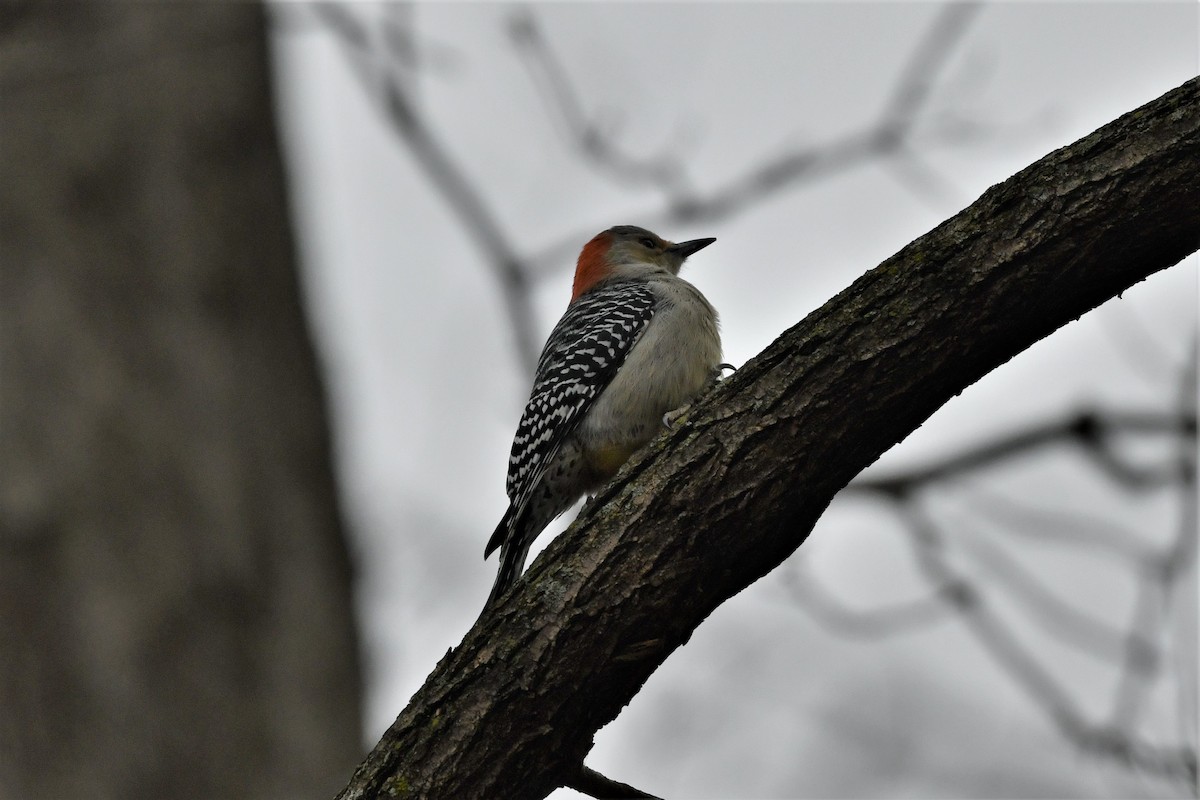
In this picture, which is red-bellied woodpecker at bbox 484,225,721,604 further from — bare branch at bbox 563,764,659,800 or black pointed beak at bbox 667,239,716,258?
bare branch at bbox 563,764,659,800

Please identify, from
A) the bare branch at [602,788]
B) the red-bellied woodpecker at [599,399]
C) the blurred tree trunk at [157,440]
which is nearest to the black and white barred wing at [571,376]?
the red-bellied woodpecker at [599,399]

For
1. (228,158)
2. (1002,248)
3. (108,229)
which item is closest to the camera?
(1002,248)

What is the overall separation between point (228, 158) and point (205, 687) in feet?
7.94

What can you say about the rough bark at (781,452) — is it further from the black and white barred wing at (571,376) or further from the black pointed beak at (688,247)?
the black pointed beak at (688,247)

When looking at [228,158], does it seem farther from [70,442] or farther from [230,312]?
[70,442]

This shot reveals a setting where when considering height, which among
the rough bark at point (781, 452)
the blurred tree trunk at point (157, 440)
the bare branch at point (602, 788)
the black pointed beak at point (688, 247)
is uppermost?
the black pointed beak at point (688, 247)

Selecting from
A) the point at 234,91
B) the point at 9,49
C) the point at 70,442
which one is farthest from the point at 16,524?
the point at 234,91

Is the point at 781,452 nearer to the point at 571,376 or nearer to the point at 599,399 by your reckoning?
the point at 599,399

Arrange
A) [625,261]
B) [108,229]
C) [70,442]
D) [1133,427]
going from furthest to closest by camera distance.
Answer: [625,261], [1133,427], [108,229], [70,442]

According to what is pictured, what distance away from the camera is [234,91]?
19.7 feet

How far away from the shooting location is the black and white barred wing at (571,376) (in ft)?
19.9

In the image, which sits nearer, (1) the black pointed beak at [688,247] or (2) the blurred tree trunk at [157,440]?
(2) the blurred tree trunk at [157,440]

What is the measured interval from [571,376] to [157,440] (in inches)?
80.7

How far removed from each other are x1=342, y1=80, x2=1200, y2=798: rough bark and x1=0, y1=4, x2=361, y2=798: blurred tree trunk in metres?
1.59
